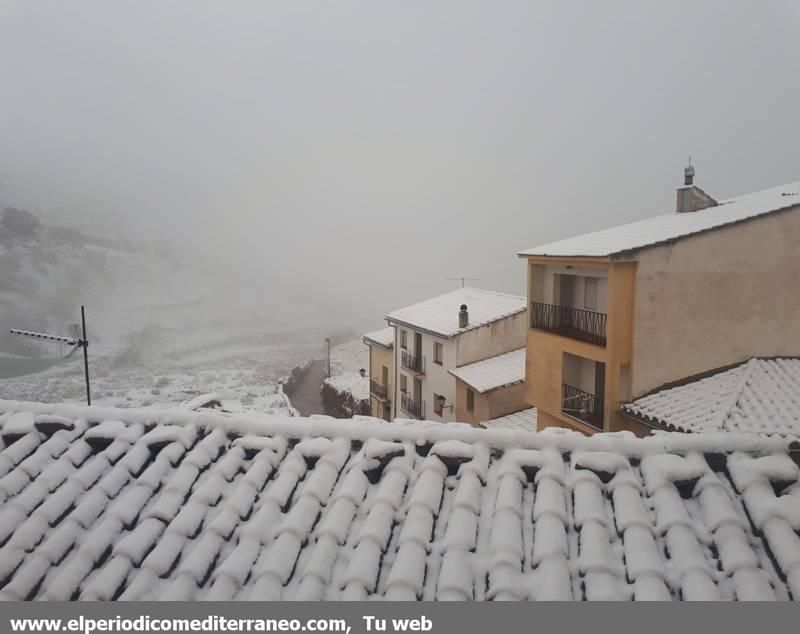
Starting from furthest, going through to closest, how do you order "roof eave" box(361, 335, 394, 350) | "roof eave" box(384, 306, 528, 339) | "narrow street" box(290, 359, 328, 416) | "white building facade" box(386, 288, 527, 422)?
"narrow street" box(290, 359, 328, 416) → "roof eave" box(361, 335, 394, 350) → "white building facade" box(386, 288, 527, 422) → "roof eave" box(384, 306, 528, 339)

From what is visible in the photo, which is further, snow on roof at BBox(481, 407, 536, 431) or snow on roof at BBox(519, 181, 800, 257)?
snow on roof at BBox(481, 407, 536, 431)

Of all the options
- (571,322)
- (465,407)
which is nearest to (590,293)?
(571,322)

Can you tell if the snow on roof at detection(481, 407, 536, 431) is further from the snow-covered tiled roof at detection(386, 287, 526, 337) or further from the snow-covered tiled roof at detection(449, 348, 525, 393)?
the snow-covered tiled roof at detection(386, 287, 526, 337)

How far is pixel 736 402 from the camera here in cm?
910

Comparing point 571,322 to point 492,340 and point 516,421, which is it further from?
point 492,340

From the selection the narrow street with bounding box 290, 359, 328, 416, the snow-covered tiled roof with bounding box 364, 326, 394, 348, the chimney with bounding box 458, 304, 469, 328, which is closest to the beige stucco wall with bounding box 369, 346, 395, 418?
the snow-covered tiled roof with bounding box 364, 326, 394, 348

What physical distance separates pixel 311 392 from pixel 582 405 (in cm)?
2056

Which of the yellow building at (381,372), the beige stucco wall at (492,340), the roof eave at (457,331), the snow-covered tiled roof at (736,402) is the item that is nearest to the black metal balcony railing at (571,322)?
the snow-covered tiled roof at (736,402)

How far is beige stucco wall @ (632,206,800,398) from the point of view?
33.3 feet

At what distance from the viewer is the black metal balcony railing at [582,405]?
11.0 meters

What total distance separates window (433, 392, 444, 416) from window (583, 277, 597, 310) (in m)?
7.19

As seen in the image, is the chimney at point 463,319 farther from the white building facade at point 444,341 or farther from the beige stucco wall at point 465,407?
the beige stucco wall at point 465,407

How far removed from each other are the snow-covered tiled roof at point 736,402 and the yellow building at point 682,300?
35 cm

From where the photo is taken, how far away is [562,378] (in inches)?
463
